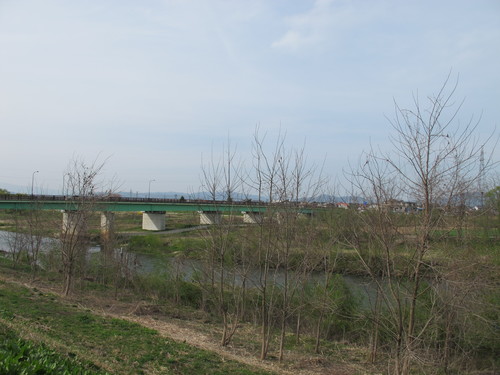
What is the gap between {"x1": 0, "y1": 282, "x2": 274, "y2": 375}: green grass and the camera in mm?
7948

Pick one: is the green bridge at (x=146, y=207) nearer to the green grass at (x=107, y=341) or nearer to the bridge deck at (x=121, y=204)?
the bridge deck at (x=121, y=204)

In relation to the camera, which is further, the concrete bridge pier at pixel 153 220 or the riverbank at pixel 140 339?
the concrete bridge pier at pixel 153 220

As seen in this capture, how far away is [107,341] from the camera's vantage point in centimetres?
947

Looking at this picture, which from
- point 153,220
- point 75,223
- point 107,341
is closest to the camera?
point 107,341

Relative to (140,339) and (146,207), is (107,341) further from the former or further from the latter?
(146,207)

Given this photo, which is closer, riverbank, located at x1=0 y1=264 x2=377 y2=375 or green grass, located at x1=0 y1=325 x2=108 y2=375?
green grass, located at x1=0 y1=325 x2=108 y2=375

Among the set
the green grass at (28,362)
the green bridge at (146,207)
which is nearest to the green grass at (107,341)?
the green grass at (28,362)

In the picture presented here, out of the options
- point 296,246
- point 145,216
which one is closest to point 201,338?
point 296,246

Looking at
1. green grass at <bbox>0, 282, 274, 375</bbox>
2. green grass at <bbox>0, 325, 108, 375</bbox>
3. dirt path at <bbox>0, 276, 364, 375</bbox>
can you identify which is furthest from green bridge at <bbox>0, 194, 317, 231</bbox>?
green grass at <bbox>0, 325, 108, 375</bbox>

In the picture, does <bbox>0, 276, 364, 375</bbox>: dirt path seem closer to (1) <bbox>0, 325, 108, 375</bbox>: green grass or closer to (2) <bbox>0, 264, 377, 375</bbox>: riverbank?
(2) <bbox>0, 264, 377, 375</bbox>: riverbank

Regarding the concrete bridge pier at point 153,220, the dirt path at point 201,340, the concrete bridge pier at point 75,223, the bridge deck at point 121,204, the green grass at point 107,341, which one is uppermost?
the bridge deck at point 121,204

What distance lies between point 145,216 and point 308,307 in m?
40.2

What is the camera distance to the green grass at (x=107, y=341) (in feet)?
26.1

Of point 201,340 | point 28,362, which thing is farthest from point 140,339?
point 28,362
